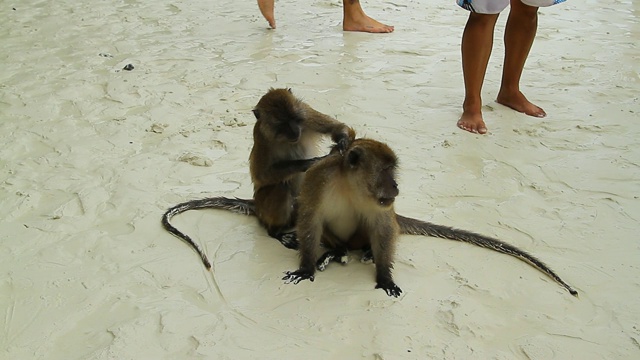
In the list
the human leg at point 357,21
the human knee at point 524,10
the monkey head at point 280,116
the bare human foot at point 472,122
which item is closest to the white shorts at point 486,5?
the human knee at point 524,10

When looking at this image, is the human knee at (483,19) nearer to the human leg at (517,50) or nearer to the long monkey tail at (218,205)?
the human leg at (517,50)

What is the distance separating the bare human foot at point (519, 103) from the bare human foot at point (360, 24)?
2729 millimetres

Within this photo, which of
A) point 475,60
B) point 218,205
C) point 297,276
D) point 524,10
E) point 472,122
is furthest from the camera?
point 524,10

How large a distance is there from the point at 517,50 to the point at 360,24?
3023mm

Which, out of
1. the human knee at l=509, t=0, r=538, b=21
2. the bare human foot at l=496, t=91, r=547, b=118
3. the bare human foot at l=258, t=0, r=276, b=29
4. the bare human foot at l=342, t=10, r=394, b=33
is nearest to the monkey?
the bare human foot at l=496, t=91, r=547, b=118

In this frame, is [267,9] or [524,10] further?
[267,9]

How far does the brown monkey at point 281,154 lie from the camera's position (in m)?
3.85

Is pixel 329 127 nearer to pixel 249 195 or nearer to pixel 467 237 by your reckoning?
pixel 249 195

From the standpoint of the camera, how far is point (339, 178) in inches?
138

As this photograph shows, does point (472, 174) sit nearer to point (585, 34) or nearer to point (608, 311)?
point (608, 311)

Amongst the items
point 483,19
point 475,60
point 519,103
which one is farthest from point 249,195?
point 519,103

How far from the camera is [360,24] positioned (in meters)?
8.55

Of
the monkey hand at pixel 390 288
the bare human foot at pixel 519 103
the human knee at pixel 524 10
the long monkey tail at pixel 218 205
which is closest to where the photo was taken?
the monkey hand at pixel 390 288

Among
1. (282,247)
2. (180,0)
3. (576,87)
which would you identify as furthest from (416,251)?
(180,0)
